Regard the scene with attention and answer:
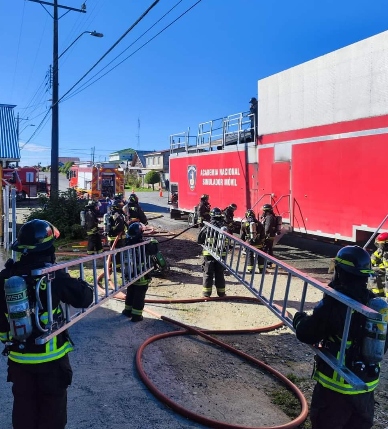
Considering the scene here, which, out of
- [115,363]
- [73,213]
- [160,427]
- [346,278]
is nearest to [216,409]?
[160,427]

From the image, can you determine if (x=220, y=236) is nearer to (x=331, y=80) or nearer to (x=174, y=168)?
(x=331, y=80)

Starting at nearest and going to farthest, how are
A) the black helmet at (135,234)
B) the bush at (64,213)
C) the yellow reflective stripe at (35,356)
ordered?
1. the yellow reflective stripe at (35,356)
2. the black helmet at (135,234)
3. the bush at (64,213)

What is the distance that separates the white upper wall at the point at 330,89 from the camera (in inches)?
272

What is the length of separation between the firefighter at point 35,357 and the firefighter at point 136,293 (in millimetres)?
2716

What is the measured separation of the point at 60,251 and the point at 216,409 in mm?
8263

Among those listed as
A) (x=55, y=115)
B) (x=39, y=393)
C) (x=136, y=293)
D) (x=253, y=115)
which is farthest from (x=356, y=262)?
(x=55, y=115)

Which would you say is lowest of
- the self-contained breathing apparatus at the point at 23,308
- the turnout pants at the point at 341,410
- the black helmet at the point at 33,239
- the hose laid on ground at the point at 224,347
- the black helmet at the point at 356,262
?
the hose laid on ground at the point at 224,347

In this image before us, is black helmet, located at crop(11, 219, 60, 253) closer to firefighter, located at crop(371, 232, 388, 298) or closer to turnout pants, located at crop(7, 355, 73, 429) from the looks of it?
turnout pants, located at crop(7, 355, 73, 429)

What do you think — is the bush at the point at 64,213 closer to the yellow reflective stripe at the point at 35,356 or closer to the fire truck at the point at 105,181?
the fire truck at the point at 105,181

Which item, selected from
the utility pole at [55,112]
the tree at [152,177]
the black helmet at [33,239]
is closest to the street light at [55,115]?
the utility pole at [55,112]

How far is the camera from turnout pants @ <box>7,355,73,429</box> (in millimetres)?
2617

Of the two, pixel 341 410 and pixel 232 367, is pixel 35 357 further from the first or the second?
pixel 232 367

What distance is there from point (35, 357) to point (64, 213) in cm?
1113

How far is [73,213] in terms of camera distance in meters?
13.4
